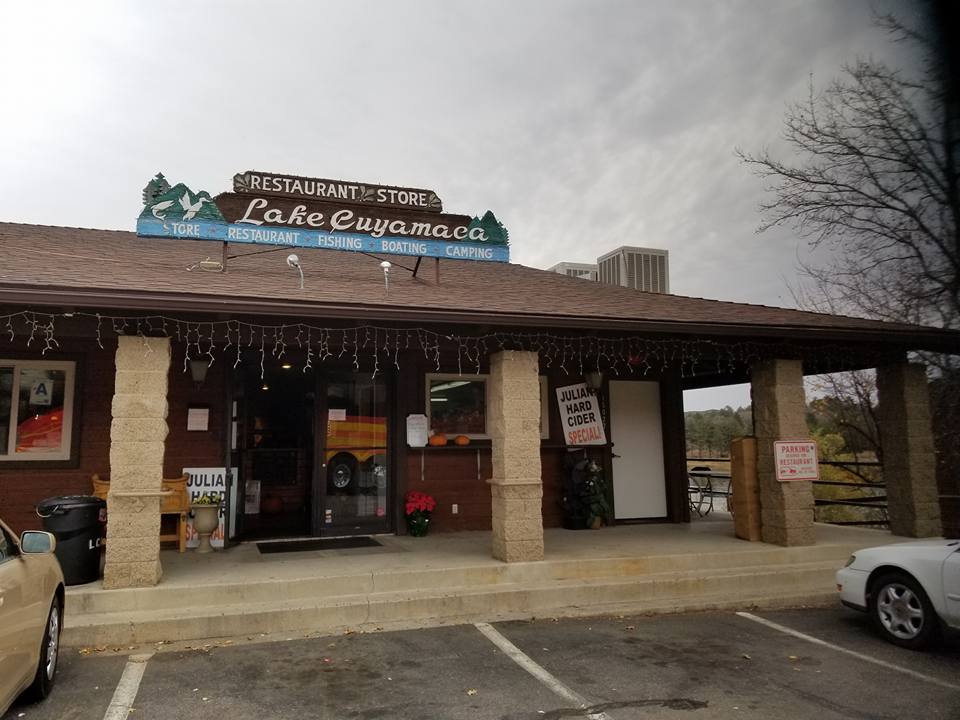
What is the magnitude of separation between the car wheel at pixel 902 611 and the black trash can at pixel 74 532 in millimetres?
7878

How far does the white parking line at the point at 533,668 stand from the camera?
475cm

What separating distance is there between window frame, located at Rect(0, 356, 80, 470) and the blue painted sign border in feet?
8.42

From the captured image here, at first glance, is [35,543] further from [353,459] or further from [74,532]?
[353,459]

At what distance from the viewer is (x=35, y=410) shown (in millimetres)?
8789

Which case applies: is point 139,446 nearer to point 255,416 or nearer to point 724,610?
point 255,416

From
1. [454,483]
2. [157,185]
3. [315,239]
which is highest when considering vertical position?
[157,185]

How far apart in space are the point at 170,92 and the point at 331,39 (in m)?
4.80

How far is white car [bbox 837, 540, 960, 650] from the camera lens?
567 centimetres

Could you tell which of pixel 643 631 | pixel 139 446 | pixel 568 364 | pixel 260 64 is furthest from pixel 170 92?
pixel 643 631

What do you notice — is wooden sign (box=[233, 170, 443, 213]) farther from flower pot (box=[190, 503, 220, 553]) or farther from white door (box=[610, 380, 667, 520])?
flower pot (box=[190, 503, 220, 553])

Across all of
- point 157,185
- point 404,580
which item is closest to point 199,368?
point 157,185

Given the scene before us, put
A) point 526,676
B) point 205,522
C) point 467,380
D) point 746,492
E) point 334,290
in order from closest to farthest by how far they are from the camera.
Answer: point 526,676
point 334,290
point 205,522
point 746,492
point 467,380

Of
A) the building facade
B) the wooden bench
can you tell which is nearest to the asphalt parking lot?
the building facade

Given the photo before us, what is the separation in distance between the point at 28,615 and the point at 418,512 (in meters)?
6.06
